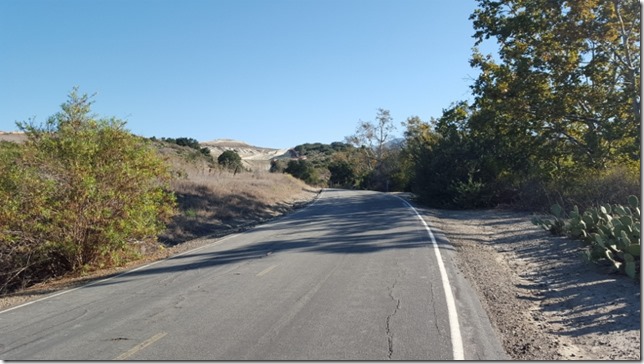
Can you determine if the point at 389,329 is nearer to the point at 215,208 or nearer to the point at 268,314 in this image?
the point at 268,314

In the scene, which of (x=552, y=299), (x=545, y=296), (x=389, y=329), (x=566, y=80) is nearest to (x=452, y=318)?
(x=389, y=329)

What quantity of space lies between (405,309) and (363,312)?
0.63 meters

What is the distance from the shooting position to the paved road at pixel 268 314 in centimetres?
614

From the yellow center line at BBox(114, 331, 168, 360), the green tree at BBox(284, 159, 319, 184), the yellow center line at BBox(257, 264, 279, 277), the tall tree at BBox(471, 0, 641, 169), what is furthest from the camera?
the green tree at BBox(284, 159, 319, 184)

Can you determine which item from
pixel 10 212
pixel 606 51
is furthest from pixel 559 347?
pixel 606 51

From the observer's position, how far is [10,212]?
12.1m

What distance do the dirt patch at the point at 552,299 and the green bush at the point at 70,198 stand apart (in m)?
8.84

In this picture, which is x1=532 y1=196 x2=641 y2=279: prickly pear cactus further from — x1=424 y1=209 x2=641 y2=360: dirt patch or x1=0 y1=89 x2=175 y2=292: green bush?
x1=0 y1=89 x2=175 y2=292: green bush

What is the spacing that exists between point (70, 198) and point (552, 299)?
439 inches

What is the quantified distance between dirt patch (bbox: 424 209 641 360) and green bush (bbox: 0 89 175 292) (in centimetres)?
884

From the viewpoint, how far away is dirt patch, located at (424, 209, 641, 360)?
6.28 m

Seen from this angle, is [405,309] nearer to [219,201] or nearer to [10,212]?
[10,212]

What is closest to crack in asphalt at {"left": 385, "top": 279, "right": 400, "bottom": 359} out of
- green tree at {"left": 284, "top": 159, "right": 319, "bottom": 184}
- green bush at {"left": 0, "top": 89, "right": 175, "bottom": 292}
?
green bush at {"left": 0, "top": 89, "right": 175, "bottom": 292}

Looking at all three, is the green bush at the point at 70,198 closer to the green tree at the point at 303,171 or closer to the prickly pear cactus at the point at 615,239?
the prickly pear cactus at the point at 615,239
